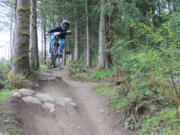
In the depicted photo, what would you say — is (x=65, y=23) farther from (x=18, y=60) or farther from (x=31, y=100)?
(x=31, y=100)

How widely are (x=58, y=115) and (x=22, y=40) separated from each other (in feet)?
10.9

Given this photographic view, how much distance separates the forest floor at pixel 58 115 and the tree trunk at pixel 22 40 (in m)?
0.89

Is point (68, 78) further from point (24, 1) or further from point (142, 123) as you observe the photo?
point (142, 123)

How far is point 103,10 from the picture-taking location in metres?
9.39

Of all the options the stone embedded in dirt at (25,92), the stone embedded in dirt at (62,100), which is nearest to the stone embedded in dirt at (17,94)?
the stone embedded in dirt at (25,92)

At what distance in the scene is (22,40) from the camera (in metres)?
5.65

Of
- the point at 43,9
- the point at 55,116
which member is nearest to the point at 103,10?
the point at 43,9

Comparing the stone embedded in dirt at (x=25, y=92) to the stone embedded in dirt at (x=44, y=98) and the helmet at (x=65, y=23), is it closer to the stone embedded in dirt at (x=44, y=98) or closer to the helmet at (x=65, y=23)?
the stone embedded in dirt at (x=44, y=98)

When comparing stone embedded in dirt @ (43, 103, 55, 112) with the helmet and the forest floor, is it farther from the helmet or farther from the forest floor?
the helmet

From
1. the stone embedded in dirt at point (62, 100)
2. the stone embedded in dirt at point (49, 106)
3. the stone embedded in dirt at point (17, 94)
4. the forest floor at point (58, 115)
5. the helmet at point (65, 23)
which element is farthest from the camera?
the helmet at point (65, 23)

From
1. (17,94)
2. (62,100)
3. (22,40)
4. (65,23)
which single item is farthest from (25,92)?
(65,23)

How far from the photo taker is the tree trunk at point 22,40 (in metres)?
5.56

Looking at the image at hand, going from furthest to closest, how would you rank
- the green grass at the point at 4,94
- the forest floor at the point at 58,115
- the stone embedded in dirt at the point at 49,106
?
the stone embedded in dirt at the point at 49,106 → the green grass at the point at 4,94 → the forest floor at the point at 58,115

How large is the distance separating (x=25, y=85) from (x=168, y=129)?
4614 millimetres
